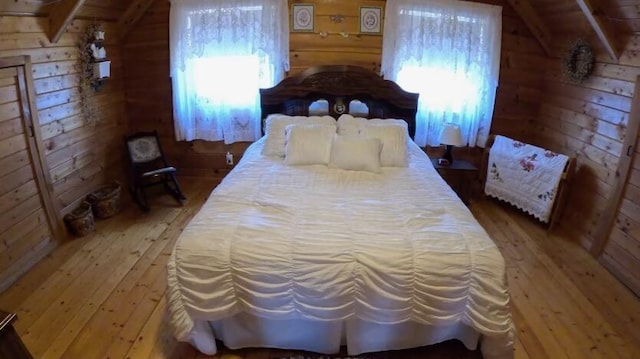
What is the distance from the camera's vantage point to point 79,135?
3.40m

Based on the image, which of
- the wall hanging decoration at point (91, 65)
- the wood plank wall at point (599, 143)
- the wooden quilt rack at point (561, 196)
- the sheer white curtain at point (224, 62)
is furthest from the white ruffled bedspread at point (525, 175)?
the wall hanging decoration at point (91, 65)

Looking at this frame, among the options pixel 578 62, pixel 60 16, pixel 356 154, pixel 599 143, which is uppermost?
pixel 60 16

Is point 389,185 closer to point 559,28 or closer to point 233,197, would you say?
point 233,197

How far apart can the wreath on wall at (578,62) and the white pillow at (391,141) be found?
60.6 inches

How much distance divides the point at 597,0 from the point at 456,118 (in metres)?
1.51

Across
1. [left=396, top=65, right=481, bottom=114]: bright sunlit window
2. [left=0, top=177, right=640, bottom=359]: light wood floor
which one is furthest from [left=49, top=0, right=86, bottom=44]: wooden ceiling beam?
[left=396, top=65, right=481, bottom=114]: bright sunlit window

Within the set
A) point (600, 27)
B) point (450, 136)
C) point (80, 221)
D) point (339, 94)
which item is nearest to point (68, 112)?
point (80, 221)

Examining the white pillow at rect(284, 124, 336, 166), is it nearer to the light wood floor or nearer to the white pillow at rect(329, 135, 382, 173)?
the white pillow at rect(329, 135, 382, 173)

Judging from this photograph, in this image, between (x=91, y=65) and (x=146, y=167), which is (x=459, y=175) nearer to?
(x=146, y=167)

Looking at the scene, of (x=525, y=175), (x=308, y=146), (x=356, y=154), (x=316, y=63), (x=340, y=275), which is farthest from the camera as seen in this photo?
(x=316, y=63)

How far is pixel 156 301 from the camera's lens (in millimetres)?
2439

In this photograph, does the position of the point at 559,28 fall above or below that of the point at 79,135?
above

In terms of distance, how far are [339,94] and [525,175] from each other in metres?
1.86

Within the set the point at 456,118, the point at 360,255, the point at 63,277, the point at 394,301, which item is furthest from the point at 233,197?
the point at 456,118
